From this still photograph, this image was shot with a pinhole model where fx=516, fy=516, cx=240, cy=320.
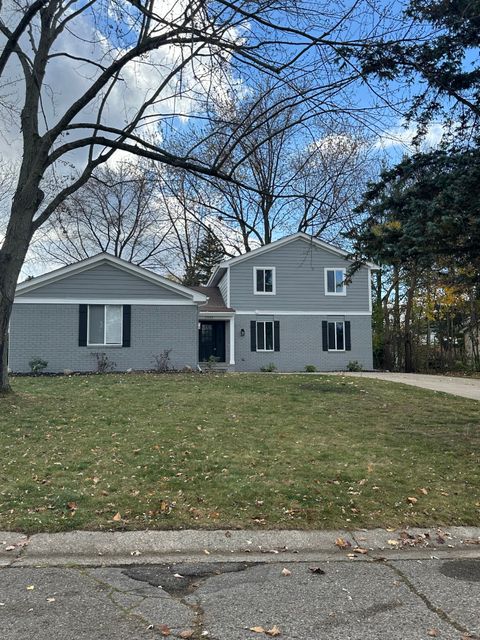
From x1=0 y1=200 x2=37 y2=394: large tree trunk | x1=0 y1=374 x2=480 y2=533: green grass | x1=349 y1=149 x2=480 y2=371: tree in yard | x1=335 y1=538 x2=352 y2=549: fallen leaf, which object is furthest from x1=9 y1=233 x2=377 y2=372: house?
x1=335 y1=538 x2=352 y2=549: fallen leaf

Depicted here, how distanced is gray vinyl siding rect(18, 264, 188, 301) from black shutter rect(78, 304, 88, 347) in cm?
41

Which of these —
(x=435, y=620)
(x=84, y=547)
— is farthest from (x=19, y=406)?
(x=435, y=620)

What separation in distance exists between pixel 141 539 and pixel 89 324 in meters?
15.0

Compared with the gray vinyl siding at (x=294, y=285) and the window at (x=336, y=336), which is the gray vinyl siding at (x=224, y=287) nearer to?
the gray vinyl siding at (x=294, y=285)

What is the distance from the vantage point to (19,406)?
31.9 ft

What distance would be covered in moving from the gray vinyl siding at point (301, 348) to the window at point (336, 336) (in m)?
0.18

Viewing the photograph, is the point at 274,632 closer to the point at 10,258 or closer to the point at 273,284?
the point at 10,258

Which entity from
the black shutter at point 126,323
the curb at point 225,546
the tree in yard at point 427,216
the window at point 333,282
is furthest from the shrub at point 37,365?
the curb at point 225,546

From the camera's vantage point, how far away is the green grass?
16.4 ft

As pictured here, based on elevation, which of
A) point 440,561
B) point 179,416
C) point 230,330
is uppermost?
point 230,330

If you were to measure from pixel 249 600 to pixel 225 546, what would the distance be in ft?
3.49

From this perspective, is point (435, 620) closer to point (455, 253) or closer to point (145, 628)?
point (145, 628)

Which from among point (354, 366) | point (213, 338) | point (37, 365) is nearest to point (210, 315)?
point (213, 338)

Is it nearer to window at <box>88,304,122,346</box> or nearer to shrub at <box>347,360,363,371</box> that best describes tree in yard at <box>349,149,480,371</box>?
window at <box>88,304,122,346</box>
